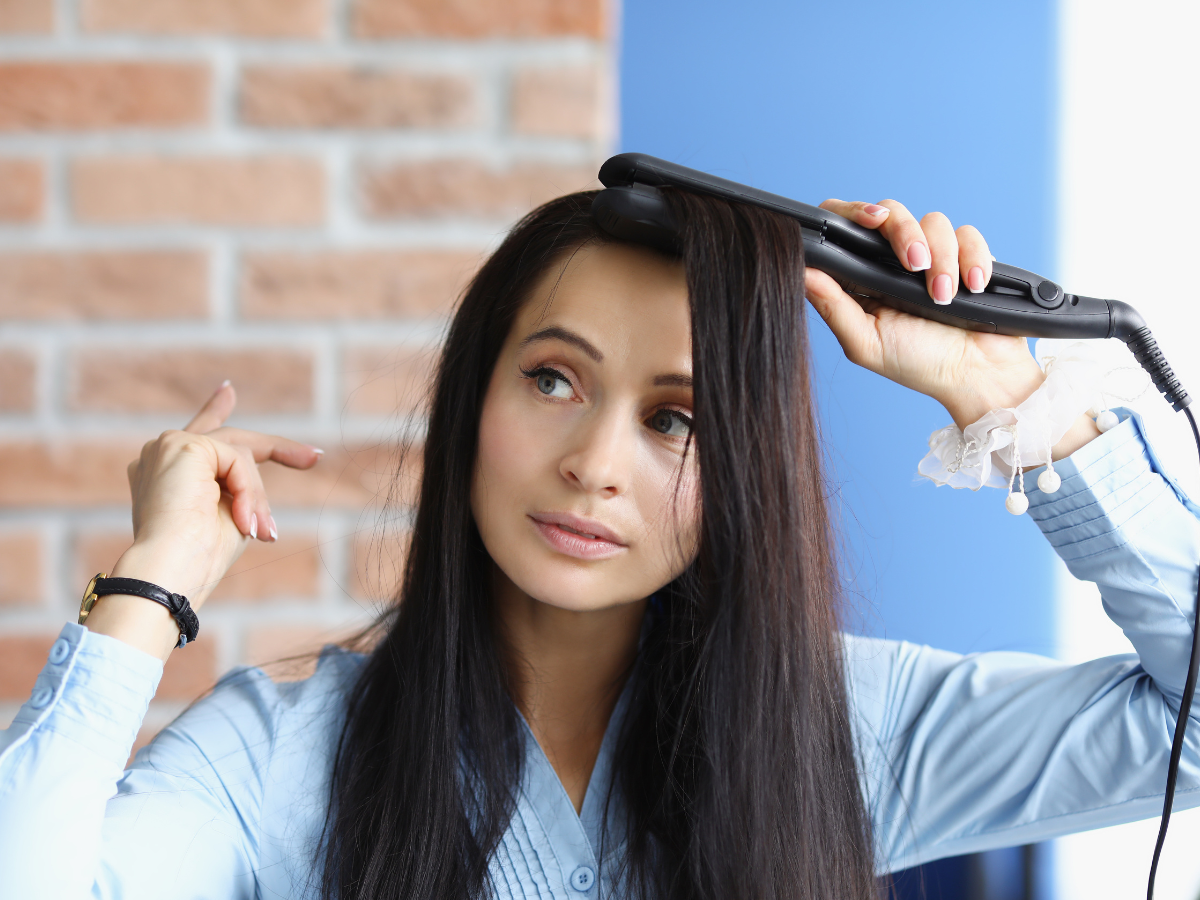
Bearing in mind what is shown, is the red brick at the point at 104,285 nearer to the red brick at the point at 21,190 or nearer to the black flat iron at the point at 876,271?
the red brick at the point at 21,190

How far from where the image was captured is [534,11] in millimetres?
1128

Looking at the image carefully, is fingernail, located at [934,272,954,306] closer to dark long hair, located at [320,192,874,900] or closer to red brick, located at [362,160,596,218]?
dark long hair, located at [320,192,874,900]

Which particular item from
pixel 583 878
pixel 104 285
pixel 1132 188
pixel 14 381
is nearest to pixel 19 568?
pixel 14 381

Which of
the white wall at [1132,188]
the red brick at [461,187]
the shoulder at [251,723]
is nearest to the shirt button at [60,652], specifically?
the shoulder at [251,723]

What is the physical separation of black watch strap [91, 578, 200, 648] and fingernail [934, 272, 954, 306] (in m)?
0.72

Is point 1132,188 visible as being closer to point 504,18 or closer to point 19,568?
point 504,18

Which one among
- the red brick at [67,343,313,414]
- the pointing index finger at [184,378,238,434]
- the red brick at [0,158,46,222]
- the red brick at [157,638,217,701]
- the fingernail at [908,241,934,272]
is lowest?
the red brick at [157,638,217,701]

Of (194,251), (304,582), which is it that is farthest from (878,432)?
(194,251)

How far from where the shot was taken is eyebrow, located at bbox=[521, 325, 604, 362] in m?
0.85

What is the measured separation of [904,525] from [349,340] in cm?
78

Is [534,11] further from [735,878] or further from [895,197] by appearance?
[735,878]

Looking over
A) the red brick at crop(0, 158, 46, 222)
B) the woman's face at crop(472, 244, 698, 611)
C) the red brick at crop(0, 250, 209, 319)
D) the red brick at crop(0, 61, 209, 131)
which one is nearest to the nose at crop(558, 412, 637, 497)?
the woman's face at crop(472, 244, 698, 611)

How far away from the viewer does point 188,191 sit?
→ 1.14 meters

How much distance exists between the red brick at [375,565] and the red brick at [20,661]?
382mm
